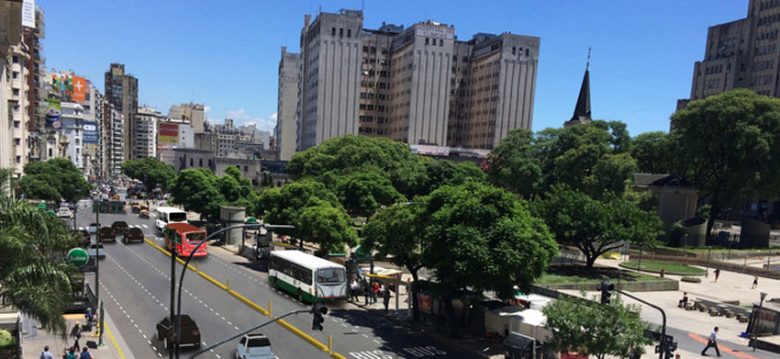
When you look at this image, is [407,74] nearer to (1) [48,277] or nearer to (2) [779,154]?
(2) [779,154]

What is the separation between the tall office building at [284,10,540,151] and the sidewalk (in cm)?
10328

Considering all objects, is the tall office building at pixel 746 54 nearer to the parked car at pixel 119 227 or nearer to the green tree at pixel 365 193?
the green tree at pixel 365 193

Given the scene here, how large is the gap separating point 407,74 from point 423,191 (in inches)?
2195

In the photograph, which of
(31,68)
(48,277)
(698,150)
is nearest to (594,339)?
(48,277)

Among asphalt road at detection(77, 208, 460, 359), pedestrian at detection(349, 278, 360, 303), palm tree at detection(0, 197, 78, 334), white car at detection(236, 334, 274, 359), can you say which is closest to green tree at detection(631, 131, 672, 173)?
pedestrian at detection(349, 278, 360, 303)

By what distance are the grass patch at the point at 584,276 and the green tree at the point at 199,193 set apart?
41.6m

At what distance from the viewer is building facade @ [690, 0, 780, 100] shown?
112438 mm

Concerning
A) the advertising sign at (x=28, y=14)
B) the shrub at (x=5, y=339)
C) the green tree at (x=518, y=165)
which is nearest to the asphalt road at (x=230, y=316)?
the shrub at (x=5, y=339)

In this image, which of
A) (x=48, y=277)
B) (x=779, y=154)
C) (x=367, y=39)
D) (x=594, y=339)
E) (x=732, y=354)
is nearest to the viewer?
(x=48, y=277)

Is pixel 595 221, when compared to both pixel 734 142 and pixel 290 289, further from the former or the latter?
pixel 734 142

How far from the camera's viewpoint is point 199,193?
65875mm

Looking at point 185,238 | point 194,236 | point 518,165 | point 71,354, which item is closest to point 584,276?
point 518,165

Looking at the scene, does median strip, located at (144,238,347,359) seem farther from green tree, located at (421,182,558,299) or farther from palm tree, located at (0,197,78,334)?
palm tree, located at (0,197,78,334)

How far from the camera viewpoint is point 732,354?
2783 cm
